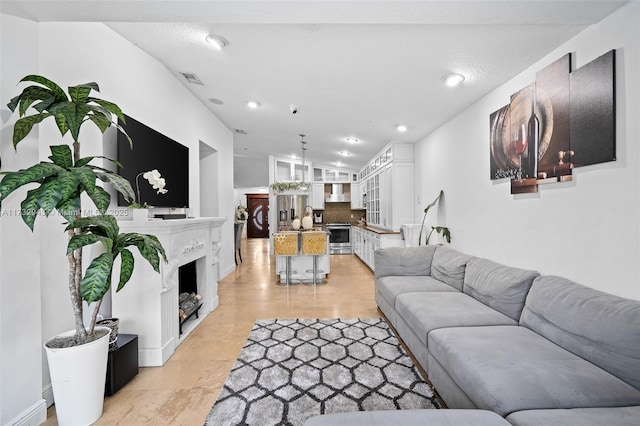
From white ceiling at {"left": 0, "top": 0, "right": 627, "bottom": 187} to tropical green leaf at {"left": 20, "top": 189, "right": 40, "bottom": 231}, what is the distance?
44.2 inches

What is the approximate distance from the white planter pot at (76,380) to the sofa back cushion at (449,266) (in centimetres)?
298

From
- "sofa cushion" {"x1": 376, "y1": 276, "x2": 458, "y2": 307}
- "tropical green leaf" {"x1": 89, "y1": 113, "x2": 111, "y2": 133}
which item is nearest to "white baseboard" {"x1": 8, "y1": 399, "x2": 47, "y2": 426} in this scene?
"tropical green leaf" {"x1": 89, "y1": 113, "x2": 111, "y2": 133}

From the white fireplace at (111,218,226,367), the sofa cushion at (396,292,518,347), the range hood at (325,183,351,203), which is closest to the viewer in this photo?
the sofa cushion at (396,292,518,347)

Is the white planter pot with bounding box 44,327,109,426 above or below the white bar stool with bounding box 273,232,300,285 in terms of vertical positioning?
below

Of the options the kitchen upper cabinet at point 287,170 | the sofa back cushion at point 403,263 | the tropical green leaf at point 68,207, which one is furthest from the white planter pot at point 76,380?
the kitchen upper cabinet at point 287,170

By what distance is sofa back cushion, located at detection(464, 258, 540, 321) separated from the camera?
2131 mm

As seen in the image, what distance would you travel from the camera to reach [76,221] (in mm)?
1517

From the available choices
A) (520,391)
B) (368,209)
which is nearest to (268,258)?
(368,209)

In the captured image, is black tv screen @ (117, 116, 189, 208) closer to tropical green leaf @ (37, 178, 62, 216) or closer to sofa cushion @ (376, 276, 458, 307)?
tropical green leaf @ (37, 178, 62, 216)

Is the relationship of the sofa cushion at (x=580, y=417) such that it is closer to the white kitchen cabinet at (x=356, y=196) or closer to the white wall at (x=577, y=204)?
the white wall at (x=577, y=204)

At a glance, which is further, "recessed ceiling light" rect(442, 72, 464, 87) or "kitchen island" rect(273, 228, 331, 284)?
"kitchen island" rect(273, 228, 331, 284)

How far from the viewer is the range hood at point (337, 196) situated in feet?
29.0

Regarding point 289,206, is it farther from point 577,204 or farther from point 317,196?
point 577,204

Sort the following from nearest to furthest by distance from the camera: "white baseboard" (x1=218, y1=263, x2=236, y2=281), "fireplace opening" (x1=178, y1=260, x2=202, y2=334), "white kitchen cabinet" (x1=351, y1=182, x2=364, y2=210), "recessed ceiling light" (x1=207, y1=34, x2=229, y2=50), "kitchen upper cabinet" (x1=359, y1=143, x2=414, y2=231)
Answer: "recessed ceiling light" (x1=207, y1=34, x2=229, y2=50), "fireplace opening" (x1=178, y1=260, x2=202, y2=334), "white baseboard" (x1=218, y1=263, x2=236, y2=281), "kitchen upper cabinet" (x1=359, y1=143, x2=414, y2=231), "white kitchen cabinet" (x1=351, y1=182, x2=364, y2=210)
